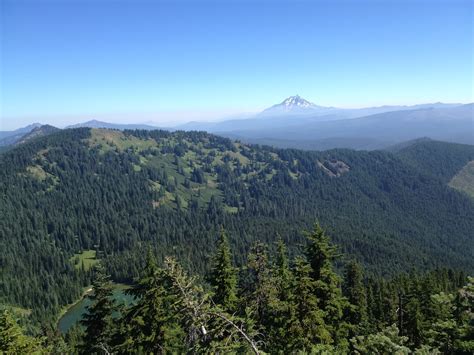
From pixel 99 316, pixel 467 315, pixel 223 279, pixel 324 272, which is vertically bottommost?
pixel 99 316

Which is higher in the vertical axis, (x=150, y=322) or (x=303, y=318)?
(x=303, y=318)

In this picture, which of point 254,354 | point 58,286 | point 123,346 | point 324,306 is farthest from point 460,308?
point 58,286

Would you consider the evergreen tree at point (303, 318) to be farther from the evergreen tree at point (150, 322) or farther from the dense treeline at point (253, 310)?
the evergreen tree at point (150, 322)

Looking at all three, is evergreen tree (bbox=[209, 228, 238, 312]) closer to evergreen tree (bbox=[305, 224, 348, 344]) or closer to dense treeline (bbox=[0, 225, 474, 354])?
dense treeline (bbox=[0, 225, 474, 354])

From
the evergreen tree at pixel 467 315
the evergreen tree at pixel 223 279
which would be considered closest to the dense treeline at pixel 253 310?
the evergreen tree at pixel 223 279

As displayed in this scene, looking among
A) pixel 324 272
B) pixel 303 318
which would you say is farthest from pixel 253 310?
pixel 324 272

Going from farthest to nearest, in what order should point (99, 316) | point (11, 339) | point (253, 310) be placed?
point (99, 316) → point (11, 339) → point (253, 310)

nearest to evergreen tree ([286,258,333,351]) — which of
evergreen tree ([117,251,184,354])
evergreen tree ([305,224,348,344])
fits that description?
evergreen tree ([305,224,348,344])

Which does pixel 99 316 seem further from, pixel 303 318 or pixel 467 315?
pixel 467 315
